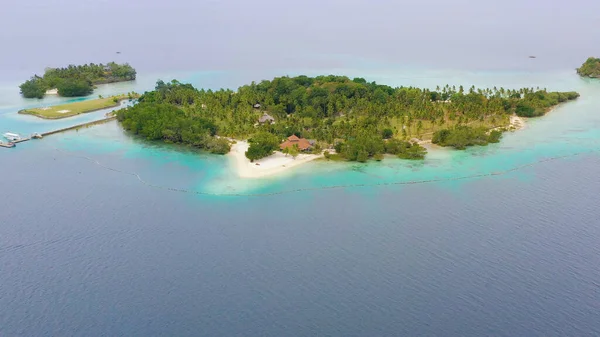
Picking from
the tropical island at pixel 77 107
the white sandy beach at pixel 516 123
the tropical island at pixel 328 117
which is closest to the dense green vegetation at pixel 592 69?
the tropical island at pixel 328 117

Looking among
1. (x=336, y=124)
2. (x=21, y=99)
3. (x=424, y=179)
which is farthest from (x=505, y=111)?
(x=21, y=99)

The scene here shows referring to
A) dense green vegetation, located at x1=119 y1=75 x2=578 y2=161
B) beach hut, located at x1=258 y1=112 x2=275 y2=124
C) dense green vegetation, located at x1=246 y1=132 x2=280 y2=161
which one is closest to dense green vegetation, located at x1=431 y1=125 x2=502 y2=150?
dense green vegetation, located at x1=119 y1=75 x2=578 y2=161

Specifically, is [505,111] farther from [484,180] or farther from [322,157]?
[322,157]

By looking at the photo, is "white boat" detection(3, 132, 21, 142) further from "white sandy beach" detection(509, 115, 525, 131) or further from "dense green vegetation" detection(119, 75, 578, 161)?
"white sandy beach" detection(509, 115, 525, 131)

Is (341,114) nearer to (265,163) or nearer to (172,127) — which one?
(265,163)

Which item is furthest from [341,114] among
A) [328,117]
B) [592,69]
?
[592,69]

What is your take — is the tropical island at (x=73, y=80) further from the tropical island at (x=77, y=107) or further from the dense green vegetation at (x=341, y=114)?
the dense green vegetation at (x=341, y=114)

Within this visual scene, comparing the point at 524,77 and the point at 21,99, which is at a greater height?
the point at 524,77
